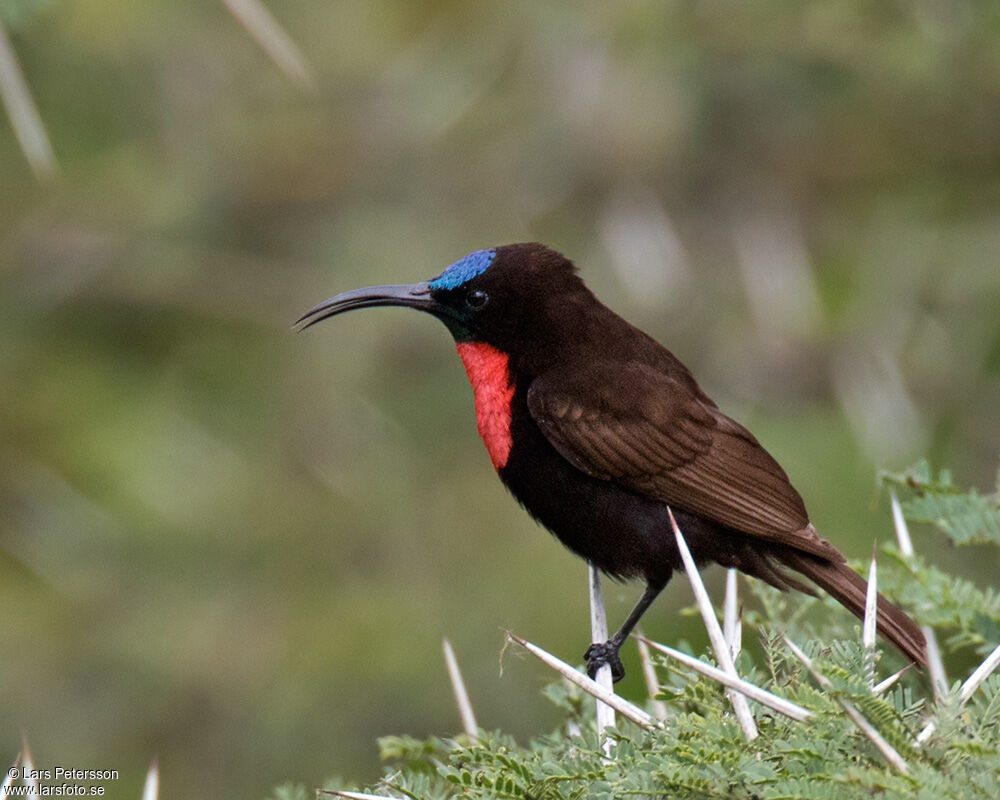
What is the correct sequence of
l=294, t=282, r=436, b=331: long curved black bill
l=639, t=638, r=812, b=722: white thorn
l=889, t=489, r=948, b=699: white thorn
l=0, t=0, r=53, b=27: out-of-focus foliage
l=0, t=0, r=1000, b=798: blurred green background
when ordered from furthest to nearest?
1. l=0, t=0, r=1000, b=798: blurred green background
2. l=294, t=282, r=436, b=331: long curved black bill
3. l=0, t=0, r=53, b=27: out-of-focus foliage
4. l=889, t=489, r=948, b=699: white thorn
5. l=639, t=638, r=812, b=722: white thorn

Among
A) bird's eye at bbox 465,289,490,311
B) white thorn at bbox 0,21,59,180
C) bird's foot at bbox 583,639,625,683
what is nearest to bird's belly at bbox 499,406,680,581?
bird's foot at bbox 583,639,625,683

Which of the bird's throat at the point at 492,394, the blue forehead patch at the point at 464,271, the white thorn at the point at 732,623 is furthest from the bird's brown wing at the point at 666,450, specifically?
the white thorn at the point at 732,623

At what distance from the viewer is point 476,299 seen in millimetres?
A: 3762

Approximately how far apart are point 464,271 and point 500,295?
0.12 metres

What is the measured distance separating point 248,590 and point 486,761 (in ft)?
15.3

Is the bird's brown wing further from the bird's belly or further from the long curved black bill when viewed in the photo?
the long curved black bill

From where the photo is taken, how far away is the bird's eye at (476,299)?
3748mm

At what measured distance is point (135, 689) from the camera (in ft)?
20.1

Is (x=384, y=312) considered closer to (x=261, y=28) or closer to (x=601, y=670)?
(x=261, y=28)

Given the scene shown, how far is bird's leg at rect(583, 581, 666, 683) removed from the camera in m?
3.26

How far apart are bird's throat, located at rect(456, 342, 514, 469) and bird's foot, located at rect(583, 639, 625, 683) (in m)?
0.55

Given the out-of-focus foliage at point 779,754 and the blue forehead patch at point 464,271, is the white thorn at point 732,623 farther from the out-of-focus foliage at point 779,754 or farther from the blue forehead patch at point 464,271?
the blue forehead patch at point 464,271

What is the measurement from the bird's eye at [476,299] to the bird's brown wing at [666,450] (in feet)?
0.95

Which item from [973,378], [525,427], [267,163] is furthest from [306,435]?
[525,427]
